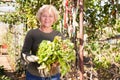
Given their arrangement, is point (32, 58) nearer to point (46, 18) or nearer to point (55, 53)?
point (55, 53)

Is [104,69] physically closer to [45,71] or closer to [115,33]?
[115,33]

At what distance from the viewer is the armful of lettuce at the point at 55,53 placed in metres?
2.53

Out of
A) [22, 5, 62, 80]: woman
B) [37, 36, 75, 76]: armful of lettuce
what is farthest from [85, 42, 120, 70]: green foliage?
[37, 36, 75, 76]: armful of lettuce

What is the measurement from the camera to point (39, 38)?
107 inches

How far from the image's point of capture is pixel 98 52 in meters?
4.61

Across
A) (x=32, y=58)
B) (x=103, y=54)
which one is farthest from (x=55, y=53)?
(x=103, y=54)

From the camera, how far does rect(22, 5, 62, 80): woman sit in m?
2.68

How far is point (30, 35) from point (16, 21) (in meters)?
6.96

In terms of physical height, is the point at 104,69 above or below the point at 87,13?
below

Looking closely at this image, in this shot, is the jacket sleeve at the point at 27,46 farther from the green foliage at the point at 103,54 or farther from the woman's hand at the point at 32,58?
the green foliage at the point at 103,54

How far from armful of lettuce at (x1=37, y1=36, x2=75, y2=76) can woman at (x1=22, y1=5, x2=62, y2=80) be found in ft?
0.34

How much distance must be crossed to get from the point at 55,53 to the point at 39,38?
0.26 metres

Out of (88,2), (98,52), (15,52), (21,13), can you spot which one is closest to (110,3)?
(88,2)

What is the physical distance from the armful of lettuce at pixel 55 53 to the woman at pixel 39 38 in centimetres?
10
